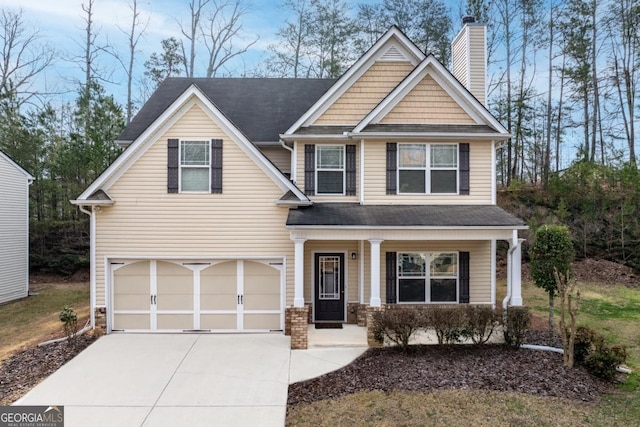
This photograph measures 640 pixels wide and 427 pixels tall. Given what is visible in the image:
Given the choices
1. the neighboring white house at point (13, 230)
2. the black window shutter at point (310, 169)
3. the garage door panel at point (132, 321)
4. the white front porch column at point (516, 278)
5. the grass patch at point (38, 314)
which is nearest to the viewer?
the white front porch column at point (516, 278)

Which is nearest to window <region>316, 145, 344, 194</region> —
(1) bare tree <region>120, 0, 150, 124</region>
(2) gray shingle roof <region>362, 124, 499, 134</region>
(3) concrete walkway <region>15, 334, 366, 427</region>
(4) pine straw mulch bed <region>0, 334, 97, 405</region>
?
(2) gray shingle roof <region>362, 124, 499, 134</region>

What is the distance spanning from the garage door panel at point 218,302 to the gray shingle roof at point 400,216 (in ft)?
9.29

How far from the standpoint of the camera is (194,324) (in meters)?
10.3

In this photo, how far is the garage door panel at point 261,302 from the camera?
33.9 ft

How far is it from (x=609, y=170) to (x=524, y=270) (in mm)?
5973

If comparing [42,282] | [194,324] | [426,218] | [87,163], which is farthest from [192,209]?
[42,282]

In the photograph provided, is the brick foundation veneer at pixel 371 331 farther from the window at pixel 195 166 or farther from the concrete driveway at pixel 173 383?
the window at pixel 195 166

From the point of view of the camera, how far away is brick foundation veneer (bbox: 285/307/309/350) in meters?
8.91

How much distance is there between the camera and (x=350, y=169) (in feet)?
36.4

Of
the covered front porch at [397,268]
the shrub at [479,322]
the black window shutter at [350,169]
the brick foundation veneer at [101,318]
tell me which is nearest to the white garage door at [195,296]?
the brick foundation veneer at [101,318]

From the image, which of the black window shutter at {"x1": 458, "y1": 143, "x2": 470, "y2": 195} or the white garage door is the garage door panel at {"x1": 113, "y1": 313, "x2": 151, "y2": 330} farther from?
the black window shutter at {"x1": 458, "y1": 143, "x2": 470, "y2": 195}

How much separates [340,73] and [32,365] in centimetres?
2032

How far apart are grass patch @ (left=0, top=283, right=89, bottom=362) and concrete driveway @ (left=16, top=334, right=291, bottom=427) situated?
2.13 m

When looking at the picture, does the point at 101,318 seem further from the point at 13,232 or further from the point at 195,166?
the point at 13,232
